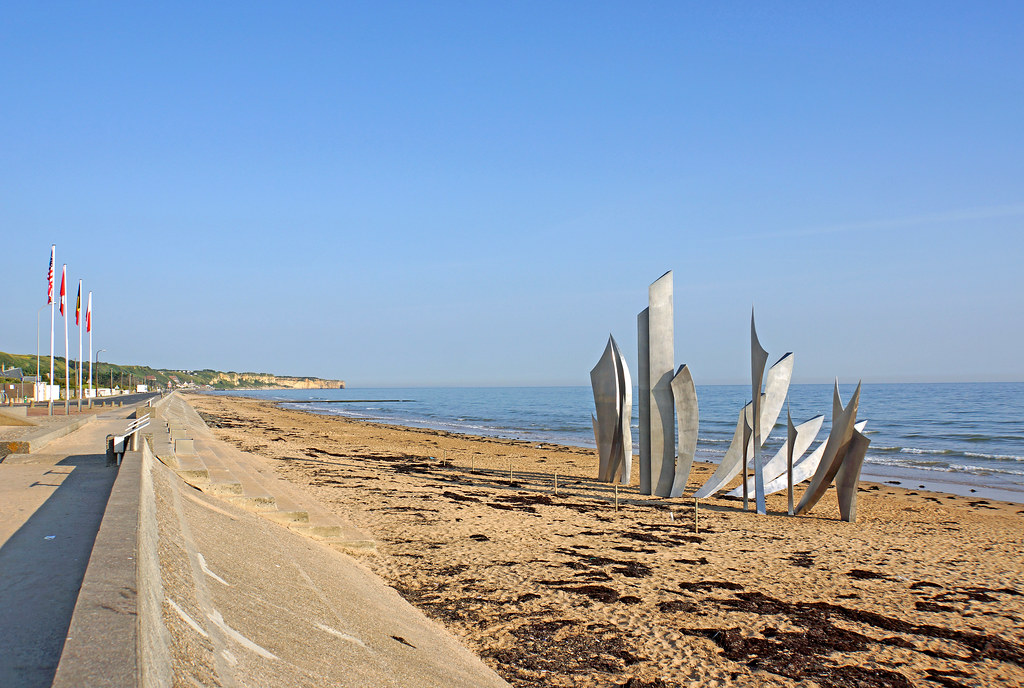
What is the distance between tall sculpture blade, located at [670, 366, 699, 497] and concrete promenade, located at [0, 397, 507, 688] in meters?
7.53

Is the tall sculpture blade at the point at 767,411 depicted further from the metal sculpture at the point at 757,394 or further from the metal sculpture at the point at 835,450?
the metal sculpture at the point at 835,450

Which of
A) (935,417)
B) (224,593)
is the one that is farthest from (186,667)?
(935,417)

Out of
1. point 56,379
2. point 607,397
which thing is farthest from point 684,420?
point 56,379

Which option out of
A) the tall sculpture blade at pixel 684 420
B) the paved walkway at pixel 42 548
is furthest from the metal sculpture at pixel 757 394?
the paved walkway at pixel 42 548

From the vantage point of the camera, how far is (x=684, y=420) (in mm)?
14102

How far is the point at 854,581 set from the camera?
8602 mm

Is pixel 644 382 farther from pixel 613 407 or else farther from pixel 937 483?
pixel 937 483

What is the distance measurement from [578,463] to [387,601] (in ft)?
51.5

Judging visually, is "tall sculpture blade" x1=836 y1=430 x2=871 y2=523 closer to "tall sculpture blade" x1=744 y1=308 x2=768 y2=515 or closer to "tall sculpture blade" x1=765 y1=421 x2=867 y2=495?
"tall sculpture blade" x1=744 y1=308 x2=768 y2=515

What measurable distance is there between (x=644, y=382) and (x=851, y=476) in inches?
169

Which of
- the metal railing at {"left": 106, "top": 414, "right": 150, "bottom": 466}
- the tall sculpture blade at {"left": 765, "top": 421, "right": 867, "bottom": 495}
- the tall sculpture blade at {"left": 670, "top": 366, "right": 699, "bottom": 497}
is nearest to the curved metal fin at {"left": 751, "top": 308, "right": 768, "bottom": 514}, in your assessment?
the tall sculpture blade at {"left": 670, "top": 366, "right": 699, "bottom": 497}

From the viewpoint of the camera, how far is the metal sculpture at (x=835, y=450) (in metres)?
12.4

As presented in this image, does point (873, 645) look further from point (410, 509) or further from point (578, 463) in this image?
point (578, 463)

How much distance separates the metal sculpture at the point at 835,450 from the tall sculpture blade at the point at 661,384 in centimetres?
272
